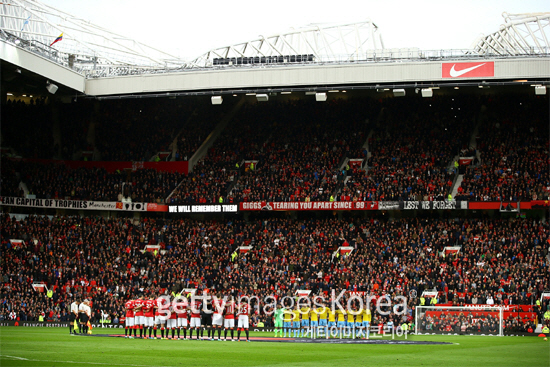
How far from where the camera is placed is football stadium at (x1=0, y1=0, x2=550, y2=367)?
113 ft

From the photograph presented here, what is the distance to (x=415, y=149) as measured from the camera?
154 ft

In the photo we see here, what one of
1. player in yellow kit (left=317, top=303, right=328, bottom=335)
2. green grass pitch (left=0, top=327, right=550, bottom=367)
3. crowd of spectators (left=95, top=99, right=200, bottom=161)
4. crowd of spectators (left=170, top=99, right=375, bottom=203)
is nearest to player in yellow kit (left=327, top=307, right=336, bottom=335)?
player in yellow kit (left=317, top=303, right=328, bottom=335)

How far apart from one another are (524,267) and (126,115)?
1294 inches

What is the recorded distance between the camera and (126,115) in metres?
54.6

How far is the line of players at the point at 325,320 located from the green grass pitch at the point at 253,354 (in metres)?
4.52

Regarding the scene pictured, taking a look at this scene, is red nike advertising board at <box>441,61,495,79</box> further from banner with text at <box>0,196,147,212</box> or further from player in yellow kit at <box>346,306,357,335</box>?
banner with text at <box>0,196,147,212</box>

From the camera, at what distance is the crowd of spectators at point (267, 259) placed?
36.5 meters

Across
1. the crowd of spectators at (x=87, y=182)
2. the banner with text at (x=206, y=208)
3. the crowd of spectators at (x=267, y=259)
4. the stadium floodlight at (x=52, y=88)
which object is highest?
the stadium floodlight at (x=52, y=88)

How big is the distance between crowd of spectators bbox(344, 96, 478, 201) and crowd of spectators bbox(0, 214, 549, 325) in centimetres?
207

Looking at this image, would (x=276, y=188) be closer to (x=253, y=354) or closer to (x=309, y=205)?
(x=309, y=205)

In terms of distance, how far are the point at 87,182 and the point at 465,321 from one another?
29100 mm

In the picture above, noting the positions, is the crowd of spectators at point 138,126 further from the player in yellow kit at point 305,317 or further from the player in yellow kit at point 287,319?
the player in yellow kit at point 305,317

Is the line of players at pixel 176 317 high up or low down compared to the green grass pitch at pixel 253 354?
up

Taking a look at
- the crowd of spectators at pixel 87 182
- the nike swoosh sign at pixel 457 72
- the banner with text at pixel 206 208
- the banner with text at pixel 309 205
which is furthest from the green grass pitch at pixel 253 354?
the crowd of spectators at pixel 87 182
